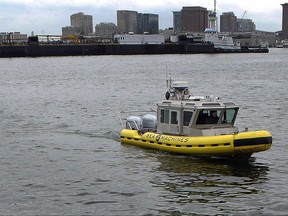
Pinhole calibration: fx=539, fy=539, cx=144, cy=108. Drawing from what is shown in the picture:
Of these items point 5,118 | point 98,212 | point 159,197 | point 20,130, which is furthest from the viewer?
point 5,118

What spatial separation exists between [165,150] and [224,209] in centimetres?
859

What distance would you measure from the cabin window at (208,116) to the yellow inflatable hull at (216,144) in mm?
989

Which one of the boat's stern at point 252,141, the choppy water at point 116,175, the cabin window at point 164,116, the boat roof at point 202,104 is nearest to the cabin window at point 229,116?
the boat roof at point 202,104

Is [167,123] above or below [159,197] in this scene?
above

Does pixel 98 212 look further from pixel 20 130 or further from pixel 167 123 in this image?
pixel 20 130

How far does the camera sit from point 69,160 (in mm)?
27594

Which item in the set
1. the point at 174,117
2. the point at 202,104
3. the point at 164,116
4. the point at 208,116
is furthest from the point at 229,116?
the point at 164,116

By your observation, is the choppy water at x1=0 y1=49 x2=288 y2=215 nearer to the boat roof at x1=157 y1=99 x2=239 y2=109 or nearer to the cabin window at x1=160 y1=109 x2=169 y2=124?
the cabin window at x1=160 y1=109 x2=169 y2=124

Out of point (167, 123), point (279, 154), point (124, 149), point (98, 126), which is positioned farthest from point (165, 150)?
point (98, 126)

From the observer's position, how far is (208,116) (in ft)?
86.0

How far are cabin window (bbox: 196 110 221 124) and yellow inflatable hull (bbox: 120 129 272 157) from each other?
3.24ft

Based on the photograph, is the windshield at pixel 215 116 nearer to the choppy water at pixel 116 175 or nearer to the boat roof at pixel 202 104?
the boat roof at pixel 202 104

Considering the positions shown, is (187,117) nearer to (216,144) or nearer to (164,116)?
(164,116)

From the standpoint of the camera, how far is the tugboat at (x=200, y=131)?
24438mm
